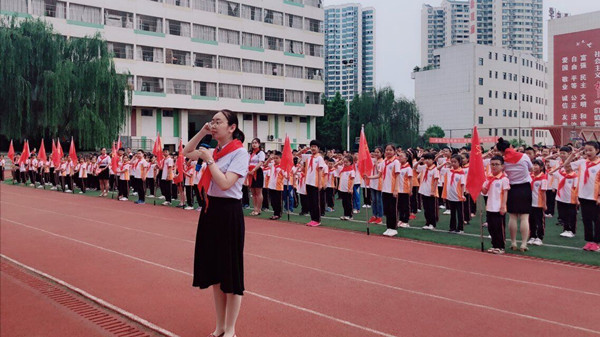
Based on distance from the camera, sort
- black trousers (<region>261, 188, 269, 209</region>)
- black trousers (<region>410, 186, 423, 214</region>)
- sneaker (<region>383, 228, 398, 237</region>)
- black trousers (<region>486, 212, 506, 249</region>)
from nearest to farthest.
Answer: black trousers (<region>486, 212, 506, 249</region>), sneaker (<region>383, 228, 398, 237</region>), black trousers (<region>410, 186, 423, 214</region>), black trousers (<region>261, 188, 269, 209</region>)

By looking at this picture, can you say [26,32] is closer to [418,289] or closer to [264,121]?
[264,121]

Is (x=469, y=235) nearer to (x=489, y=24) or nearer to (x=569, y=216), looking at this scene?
(x=569, y=216)

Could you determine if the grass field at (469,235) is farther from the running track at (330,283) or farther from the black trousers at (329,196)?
the black trousers at (329,196)

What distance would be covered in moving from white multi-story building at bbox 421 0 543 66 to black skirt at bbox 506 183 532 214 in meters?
111

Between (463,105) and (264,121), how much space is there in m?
34.1

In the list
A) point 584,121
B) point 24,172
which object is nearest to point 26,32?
point 24,172

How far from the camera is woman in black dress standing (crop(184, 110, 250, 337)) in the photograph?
423cm

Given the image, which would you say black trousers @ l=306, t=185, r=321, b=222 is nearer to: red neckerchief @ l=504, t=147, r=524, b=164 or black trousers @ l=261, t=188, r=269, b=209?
black trousers @ l=261, t=188, r=269, b=209

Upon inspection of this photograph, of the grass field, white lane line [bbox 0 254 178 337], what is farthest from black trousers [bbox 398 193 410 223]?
white lane line [bbox 0 254 178 337]

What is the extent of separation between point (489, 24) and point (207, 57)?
288 feet

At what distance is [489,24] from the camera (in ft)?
376

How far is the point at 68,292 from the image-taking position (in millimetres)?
6180

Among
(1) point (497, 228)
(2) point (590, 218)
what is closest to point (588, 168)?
(2) point (590, 218)

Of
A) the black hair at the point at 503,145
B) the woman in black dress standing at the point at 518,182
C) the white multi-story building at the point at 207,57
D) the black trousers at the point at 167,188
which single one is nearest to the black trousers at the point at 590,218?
the woman in black dress standing at the point at 518,182
